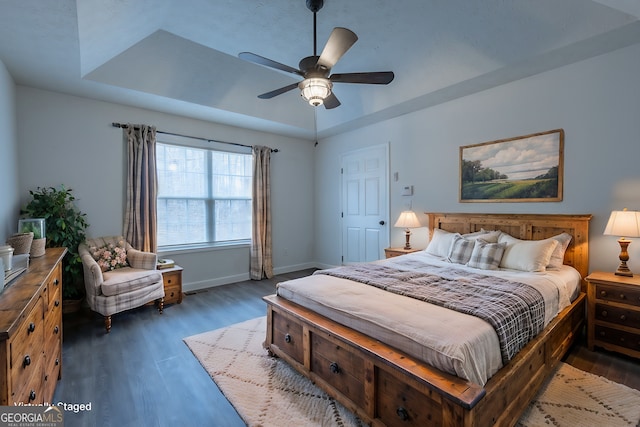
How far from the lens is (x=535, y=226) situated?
323 cm

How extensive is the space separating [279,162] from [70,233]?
3234mm

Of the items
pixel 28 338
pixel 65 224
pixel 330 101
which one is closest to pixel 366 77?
pixel 330 101

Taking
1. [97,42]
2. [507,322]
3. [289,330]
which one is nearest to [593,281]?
[507,322]

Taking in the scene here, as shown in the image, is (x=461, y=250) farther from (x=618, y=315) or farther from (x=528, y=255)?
(x=618, y=315)

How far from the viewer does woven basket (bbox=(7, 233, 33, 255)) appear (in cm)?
204

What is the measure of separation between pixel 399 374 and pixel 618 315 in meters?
2.38

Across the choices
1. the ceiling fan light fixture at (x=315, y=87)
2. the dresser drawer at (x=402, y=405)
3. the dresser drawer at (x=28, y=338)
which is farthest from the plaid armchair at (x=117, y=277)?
the dresser drawer at (x=402, y=405)

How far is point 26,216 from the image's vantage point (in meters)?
3.31

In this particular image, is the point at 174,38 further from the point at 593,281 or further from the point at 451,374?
the point at 593,281

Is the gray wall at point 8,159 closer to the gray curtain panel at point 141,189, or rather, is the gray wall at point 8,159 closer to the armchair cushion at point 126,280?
the armchair cushion at point 126,280

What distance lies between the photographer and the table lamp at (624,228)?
244cm

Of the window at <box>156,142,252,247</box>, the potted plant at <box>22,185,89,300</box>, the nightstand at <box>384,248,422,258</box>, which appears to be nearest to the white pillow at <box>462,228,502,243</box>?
the nightstand at <box>384,248,422,258</box>

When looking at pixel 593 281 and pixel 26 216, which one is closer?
pixel 593 281

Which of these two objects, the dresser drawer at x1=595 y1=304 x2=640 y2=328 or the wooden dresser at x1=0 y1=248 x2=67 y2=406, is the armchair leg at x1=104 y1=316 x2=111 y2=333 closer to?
the wooden dresser at x1=0 y1=248 x2=67 y2=406
